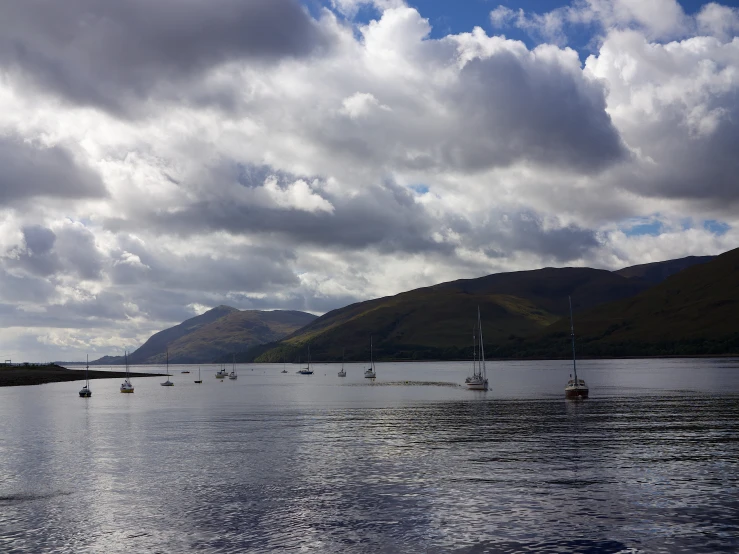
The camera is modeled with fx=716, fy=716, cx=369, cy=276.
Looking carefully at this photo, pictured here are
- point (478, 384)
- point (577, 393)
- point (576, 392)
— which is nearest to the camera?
point (577, 393)

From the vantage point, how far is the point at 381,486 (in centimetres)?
5053

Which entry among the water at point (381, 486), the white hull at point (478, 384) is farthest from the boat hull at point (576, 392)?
the white hull at point (478, 384)

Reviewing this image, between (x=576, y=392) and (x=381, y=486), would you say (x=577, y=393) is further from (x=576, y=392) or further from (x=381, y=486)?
(x=381, y=486)

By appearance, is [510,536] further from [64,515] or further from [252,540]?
[64,515]

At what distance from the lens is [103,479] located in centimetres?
5628

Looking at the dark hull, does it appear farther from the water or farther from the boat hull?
the water

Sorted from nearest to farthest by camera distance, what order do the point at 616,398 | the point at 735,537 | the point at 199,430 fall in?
the point at 735,537 → the point at 199,430 → the point at 616,398

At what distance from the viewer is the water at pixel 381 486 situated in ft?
121

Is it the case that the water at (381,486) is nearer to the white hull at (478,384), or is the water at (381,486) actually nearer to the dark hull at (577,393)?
the dark hull at (577,393)

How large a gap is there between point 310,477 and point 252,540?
18279mm

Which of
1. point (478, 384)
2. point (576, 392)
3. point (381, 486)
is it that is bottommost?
point (478, 384)

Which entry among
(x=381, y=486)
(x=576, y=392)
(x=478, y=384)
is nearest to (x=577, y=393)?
(x=576, y=392)

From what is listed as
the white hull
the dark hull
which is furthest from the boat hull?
the white hull

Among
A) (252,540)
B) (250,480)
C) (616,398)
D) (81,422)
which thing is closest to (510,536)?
(252,540)
